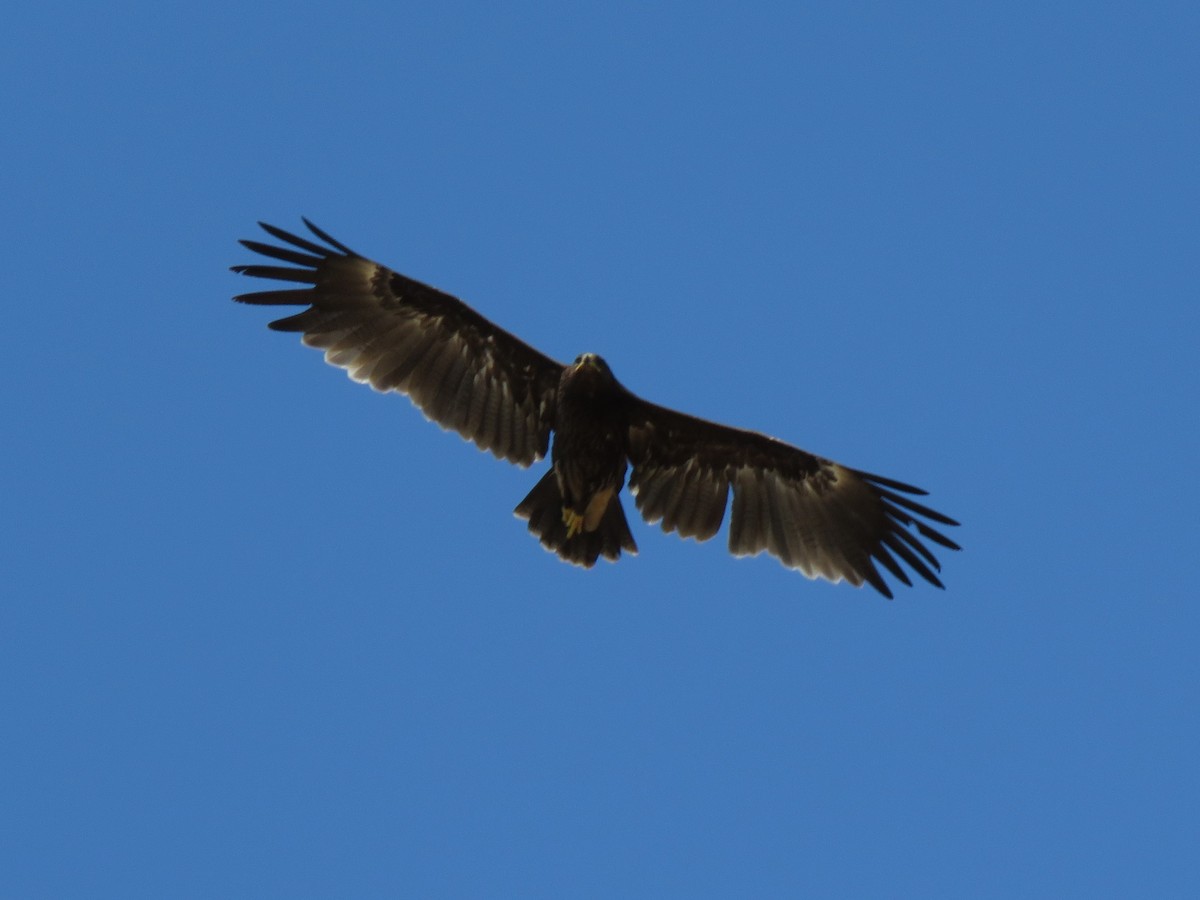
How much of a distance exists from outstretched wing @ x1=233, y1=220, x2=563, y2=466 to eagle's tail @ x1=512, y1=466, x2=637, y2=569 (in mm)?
476

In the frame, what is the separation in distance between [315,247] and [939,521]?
19.2 feet

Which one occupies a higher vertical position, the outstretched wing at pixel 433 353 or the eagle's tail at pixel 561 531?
the outstretched wing at pixel 433 353

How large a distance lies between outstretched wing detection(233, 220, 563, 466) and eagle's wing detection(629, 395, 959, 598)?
1005 mm

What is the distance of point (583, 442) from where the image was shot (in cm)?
1381

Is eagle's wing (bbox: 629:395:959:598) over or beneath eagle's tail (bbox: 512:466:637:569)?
over

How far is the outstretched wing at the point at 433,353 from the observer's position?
1430cm

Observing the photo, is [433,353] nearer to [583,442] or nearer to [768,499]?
[583,442]

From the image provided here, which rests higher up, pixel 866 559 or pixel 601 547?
pixel 866 559

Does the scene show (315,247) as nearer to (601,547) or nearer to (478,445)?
(478,445)

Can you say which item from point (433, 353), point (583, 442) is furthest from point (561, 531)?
point (433, 353)

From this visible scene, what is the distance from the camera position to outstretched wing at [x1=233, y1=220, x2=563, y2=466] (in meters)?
14.3

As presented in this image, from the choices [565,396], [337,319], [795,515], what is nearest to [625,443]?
[565,396]

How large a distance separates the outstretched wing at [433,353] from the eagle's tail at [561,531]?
48cm

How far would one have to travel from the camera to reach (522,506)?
46.5ft
